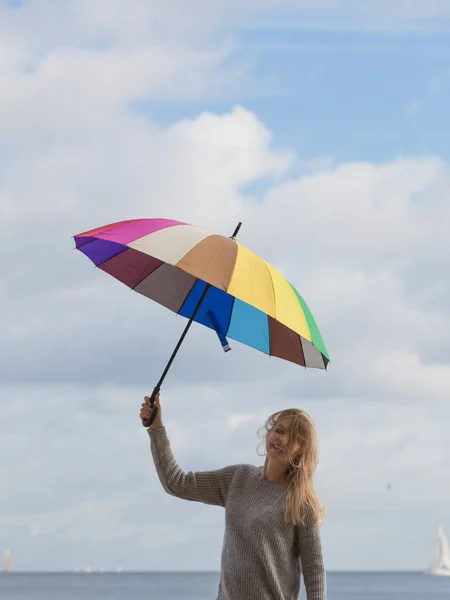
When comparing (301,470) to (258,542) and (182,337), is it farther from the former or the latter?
(182,337)

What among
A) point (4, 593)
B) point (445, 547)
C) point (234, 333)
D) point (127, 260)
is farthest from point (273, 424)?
point (445, 547)

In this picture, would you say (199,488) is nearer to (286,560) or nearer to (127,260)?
(286,560)

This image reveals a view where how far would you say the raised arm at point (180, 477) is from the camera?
201 inches

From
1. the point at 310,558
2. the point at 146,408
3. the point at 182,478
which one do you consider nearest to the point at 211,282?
the point at 146,408

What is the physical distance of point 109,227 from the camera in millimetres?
5641

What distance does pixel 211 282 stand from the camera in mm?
5148

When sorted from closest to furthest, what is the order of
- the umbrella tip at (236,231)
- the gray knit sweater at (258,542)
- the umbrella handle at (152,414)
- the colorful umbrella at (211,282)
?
1. the gray knit sweater at (258,542)
2. the umbrella handle at (152,414)
3. the colorful umbrella at (211,282)
4. the umbrella tip at (236,231)

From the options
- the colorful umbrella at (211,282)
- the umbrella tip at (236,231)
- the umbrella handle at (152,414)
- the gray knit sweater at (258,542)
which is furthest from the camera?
the umbrella tip at (236,231)

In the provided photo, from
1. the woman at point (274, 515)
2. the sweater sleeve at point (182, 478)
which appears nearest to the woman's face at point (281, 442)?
the woman at point (274, 515)

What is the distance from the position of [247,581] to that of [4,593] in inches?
3165

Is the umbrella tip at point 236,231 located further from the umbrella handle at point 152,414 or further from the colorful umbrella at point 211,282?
the umbrella handle at point 152,414

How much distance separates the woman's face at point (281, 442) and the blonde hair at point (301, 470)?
1 cm

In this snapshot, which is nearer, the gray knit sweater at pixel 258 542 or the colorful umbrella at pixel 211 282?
the gray knit sweater at pixel 258 542

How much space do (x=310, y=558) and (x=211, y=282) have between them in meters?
1.24
